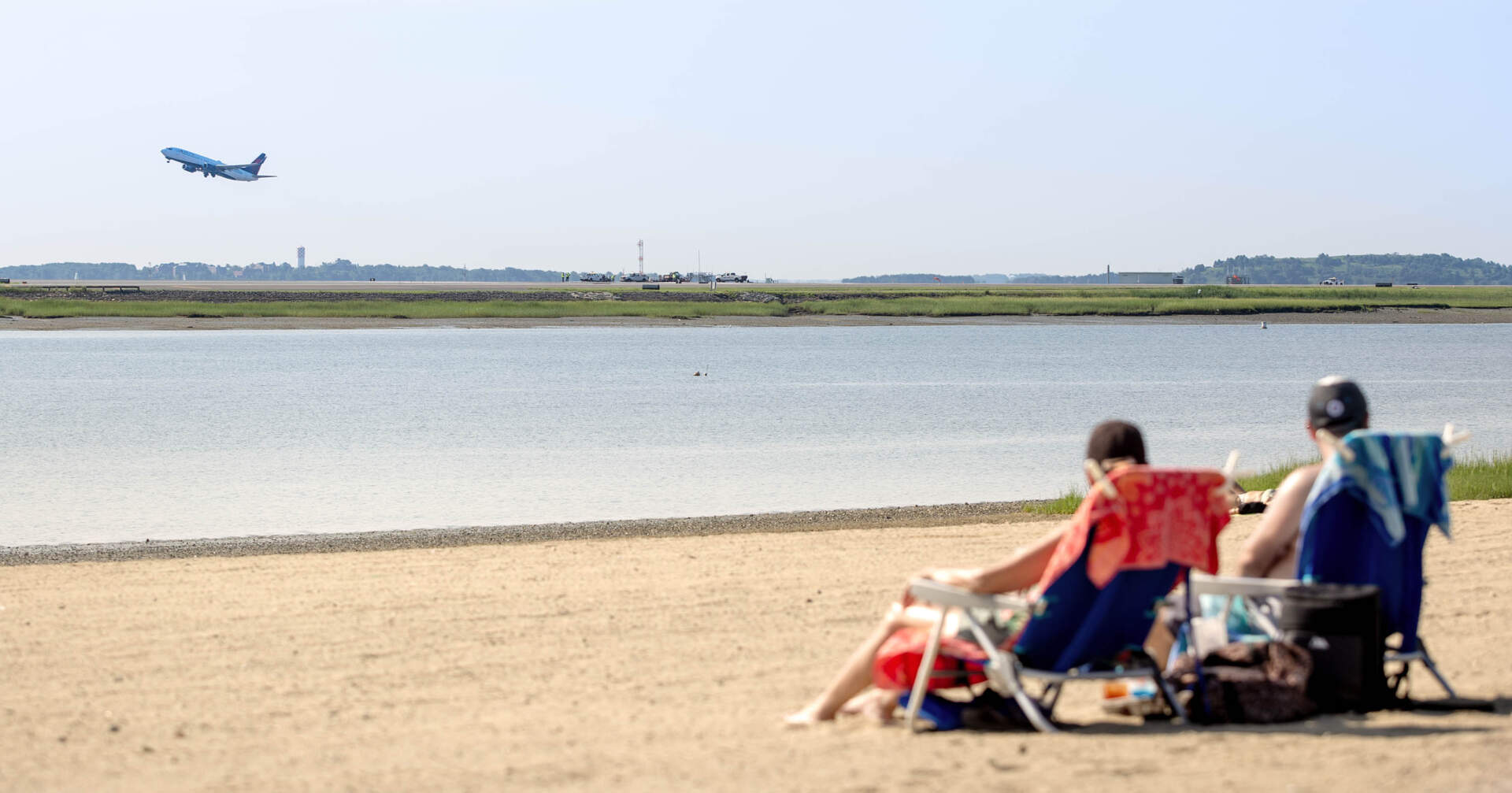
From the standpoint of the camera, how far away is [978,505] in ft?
46.3

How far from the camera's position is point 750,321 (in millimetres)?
76625

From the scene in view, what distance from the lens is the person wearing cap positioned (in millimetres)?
4703

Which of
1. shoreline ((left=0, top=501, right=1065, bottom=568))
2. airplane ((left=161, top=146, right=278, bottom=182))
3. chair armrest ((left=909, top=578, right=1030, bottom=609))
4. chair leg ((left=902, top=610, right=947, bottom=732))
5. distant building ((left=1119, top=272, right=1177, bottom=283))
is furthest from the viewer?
distant building ((left=1119, top=272, right=1177, bottom=283))

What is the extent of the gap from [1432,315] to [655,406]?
65006 mm

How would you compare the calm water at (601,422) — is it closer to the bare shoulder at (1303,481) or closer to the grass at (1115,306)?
the bare shoulder at (1303,481)

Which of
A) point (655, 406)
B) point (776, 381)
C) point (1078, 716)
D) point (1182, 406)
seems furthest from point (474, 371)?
point (1078, 716)

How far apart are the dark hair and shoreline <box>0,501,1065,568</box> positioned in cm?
752

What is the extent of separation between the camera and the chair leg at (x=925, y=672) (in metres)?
4.67

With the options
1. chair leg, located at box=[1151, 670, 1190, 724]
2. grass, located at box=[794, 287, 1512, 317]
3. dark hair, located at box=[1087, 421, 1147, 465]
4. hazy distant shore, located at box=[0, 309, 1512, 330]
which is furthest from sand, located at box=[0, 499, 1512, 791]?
grass, located at box=[794, 287, 1512, 317]

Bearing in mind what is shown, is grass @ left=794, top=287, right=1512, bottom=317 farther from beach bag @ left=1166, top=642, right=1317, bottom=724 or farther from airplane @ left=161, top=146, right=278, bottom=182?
Result: beach bag @ left=1166, top=642, right=1317, bottom=724

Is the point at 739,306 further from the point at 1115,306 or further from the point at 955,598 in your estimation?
the point at 955,598

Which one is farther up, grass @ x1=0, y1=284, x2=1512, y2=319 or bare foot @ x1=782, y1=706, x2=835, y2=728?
grass @ x1=0, y1=284, x2=1512, y2=319

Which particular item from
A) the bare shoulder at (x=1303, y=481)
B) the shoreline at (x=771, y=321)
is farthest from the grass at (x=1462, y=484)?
the shoreline at (x=771, y=321)

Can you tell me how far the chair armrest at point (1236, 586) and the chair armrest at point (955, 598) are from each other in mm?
636
